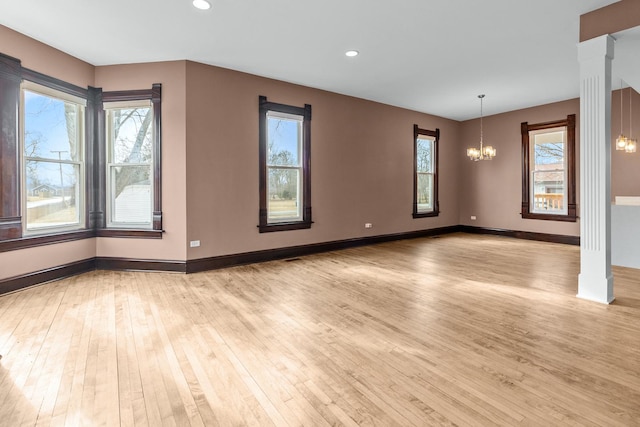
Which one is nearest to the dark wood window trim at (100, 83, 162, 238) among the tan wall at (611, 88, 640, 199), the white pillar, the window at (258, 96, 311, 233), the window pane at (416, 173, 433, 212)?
the window at (258, 96, 311, 233)

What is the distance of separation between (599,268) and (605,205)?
656 mm

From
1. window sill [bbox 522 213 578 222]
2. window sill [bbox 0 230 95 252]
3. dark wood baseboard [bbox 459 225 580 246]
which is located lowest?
dark wood baseboard [bbox 459 225 580 246]

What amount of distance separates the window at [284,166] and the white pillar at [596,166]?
3.96 meters

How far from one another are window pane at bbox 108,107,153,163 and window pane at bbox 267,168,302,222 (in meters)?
1.92

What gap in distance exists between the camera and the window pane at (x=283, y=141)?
5.73 metres

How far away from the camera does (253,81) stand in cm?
538

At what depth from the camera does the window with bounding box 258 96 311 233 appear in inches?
217

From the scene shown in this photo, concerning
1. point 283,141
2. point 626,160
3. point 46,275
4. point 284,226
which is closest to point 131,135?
point 46,275

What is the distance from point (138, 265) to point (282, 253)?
7.26 feet

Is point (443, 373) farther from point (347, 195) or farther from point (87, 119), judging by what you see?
point (87, 119)

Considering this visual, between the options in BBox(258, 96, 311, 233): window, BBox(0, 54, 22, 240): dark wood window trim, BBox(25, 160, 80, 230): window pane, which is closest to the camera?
BBox(0, 54, 22, 240): dark wood window trim

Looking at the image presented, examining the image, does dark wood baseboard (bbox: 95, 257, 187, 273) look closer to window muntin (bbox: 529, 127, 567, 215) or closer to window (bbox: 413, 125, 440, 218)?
window (bbox: 413, 125, 440, 218)

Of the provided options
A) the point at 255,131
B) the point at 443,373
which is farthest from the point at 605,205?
the point at 255,131

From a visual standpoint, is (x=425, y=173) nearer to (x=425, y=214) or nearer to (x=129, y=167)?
A: (x=425, y=214)
